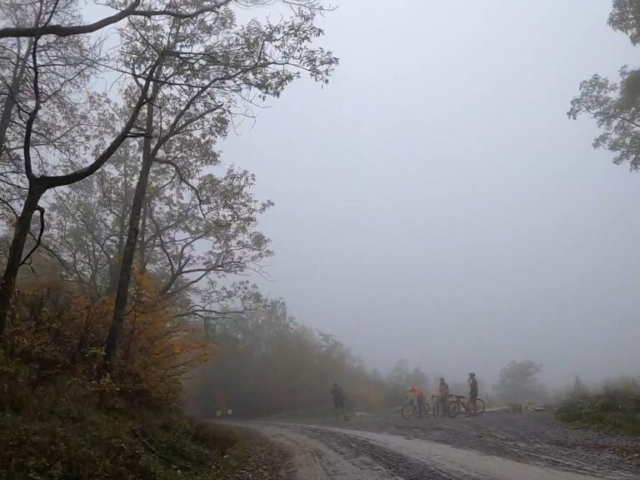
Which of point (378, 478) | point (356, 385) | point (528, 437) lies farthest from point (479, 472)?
point (356, 385)

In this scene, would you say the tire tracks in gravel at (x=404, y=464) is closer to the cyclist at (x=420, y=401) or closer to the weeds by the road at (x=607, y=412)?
the weeds by the road at (x=607, y=412)

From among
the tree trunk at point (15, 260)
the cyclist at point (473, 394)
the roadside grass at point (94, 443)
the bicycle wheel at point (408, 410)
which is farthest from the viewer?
the bicycle wheel at point (408, 410)

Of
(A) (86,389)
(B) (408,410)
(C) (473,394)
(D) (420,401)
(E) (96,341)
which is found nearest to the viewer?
(A) (86,389)

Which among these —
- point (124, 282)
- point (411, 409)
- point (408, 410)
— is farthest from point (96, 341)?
point (411, 409)

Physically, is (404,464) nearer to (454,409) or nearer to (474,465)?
(474,465)

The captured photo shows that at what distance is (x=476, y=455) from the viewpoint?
1079 cm

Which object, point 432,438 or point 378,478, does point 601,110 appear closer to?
point 432,438

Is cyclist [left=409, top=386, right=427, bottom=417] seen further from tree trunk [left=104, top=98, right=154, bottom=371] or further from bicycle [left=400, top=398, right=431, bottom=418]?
tree trunk [left=104, top=98, right=154, bottom=371]

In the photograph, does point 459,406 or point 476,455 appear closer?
point 476,455

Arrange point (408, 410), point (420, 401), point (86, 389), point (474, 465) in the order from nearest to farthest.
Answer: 1. point (474, 465)
2. point (86, 389)
3. point (420, 401)
4. point (408, 410)

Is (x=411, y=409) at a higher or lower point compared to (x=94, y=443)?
higher

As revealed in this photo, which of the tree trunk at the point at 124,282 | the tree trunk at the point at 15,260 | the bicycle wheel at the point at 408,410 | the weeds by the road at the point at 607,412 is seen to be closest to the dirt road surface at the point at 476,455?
the weeds by the road at the point at 607,412

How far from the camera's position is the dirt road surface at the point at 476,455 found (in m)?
8.80

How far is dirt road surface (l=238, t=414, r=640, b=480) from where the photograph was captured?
8797 mm
